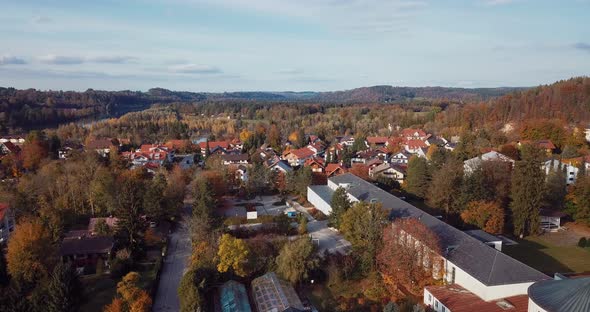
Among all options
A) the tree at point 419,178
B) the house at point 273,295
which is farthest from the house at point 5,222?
the tree at point 419,178

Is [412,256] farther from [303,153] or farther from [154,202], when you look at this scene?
[303,153]

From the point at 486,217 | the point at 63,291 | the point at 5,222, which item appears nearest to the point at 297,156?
the point at 486,217

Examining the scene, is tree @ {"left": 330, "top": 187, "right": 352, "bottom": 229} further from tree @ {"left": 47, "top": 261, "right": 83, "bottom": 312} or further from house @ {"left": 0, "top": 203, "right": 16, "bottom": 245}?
house @ {"left": 0, "top": 203, "right": 16, "bottom": 245}

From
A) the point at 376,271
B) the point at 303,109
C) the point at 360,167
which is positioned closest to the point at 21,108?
the point at 303,109

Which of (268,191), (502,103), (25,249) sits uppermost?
(502,103)

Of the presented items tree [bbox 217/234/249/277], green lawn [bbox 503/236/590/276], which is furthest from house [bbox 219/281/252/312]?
green lawn [bbox 503/236/590/276]

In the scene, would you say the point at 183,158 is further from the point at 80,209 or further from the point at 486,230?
the point at 486,230

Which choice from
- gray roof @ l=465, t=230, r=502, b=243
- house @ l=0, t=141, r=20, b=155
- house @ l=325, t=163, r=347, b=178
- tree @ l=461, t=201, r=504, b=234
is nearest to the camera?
gray roof @ l=465, t=230, r=502, b=243
